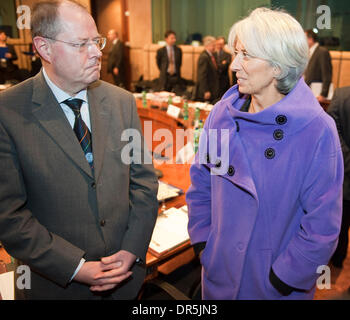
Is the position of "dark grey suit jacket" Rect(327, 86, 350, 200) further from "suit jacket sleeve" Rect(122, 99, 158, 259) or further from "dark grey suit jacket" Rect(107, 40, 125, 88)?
"dark grey suit jacket" Rect(107, 40, 125, 88)

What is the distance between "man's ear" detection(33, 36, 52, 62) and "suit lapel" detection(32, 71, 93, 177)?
0.12 m

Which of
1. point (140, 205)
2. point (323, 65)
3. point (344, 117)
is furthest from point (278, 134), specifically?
point (323, 65)

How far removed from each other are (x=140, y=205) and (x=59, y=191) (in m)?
0.36

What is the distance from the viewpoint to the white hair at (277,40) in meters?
1.05

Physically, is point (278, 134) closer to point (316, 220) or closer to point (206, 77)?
point (316, 220)

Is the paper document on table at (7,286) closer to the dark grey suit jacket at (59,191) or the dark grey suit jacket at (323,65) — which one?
the dark grey suit jacket at (59,191)

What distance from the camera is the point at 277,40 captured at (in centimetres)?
105

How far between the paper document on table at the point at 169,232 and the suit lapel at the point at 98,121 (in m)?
0.60

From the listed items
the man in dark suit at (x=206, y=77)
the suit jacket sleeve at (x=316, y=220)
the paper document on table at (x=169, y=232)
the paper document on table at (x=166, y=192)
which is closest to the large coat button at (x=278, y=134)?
the suit jacket sleeve at (x=316, y=220)

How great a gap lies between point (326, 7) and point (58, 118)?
1.21 meters

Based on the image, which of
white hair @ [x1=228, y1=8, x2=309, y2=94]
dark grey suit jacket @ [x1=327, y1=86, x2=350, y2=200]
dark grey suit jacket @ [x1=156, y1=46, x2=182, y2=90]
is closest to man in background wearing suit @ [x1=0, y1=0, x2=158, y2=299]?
white hair @ [x1=228, y1=8, x2=309, y2=94]

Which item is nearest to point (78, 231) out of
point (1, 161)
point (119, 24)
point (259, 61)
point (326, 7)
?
point (1, 161)

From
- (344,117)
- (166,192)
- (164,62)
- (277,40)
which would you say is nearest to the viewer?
(277,40)
